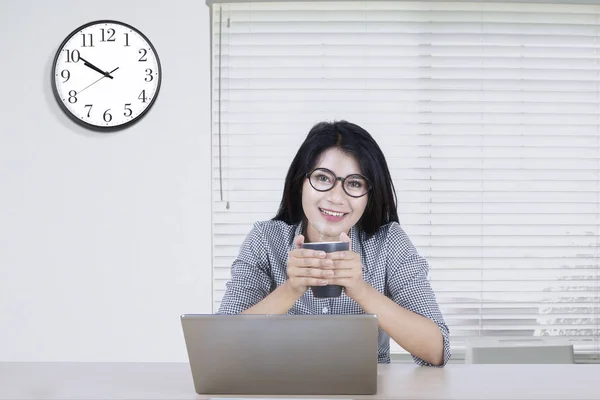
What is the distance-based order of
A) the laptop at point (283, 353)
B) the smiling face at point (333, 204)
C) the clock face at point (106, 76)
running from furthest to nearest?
the clock face at point (106, 76) → the smiling face at point (333, 204) → the laptop at point (283, 353)

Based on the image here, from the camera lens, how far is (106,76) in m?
2.59

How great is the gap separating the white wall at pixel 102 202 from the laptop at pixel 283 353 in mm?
1510

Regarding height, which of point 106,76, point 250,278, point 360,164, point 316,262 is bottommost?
point 250,278

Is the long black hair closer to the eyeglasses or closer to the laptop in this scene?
the eyeglasses

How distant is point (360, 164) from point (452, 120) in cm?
105

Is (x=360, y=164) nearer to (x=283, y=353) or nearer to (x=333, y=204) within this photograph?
(x=333, y=204)

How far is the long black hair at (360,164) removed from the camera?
1.76m

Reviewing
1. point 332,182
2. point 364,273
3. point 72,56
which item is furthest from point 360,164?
point 72,56

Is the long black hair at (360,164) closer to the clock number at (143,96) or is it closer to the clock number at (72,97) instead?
the clock number at (143,96)

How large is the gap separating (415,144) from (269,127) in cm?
61

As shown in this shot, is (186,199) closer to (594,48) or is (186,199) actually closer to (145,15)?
(145,15)

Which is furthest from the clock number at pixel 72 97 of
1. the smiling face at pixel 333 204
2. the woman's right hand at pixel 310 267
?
the woman's right hand at pixel 310 267

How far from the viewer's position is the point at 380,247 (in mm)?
1784

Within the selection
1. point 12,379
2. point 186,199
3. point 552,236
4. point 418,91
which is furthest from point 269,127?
point 12,379
